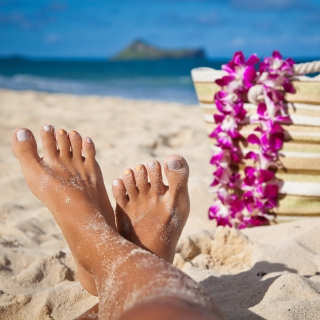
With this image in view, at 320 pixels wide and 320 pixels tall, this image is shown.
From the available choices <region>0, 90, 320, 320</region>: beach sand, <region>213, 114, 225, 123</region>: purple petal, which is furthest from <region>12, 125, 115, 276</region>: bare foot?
<region>213, 114, 225, 123</region>: purple petal

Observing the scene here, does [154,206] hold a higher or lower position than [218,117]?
lower

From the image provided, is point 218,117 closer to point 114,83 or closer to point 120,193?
point 120,193

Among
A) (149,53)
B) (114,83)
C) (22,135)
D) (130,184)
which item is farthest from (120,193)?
(149,53)

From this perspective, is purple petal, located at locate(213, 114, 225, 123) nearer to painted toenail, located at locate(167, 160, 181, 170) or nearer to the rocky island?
painted toenail, located at locate(167, 160, 181, 170)

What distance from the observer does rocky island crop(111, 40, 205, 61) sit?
46.1 m

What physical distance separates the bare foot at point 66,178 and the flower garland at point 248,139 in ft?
1.90

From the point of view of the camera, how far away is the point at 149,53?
157 feet

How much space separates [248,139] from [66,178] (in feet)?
2.51

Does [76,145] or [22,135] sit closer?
[22,135]

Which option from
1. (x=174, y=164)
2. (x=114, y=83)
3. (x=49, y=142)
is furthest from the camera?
(x=114, y=83)

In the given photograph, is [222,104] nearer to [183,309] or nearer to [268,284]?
[268,284]

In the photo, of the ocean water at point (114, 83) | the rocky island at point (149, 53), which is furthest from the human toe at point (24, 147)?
the rocky island at point (149, 53)

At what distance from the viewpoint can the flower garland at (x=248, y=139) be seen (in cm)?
183

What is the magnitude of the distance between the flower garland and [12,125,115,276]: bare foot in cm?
58
